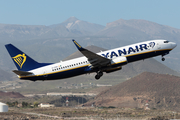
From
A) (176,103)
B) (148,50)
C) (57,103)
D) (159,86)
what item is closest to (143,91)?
(159,86)

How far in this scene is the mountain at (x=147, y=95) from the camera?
172 meters

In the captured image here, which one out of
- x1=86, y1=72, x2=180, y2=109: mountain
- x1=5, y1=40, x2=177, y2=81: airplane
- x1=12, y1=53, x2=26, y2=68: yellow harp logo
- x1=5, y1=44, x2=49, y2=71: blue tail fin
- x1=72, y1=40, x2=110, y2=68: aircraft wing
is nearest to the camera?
x1=72, y1=40, x2=110, y2=68: aircraft wing

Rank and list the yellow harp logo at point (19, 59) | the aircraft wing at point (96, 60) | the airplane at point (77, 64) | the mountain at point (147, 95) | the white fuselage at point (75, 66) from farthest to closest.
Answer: the mountain at point (147, 95), the yellow harp logo at point (19, 59), the white fuselage at point (75, 66), the airplane at point (77, 64), the aircraft wing at point (96, 60)

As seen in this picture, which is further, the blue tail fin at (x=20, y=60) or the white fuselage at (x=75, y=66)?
the blue tail fin at (x=20, y=60)

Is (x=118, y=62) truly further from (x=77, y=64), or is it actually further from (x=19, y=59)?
(x=19, y=59)

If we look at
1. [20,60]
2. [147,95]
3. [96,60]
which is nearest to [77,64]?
[96,60]

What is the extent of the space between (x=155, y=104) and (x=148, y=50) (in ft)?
353

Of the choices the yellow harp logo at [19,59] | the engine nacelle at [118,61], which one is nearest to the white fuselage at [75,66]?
the engine nacelle at [118,61]

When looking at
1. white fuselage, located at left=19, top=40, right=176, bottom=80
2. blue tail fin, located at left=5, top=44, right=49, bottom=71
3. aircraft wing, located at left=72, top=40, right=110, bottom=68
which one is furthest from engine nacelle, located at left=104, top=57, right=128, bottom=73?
blue tail fin, located at left=5, top=44, right=49, bottom=71

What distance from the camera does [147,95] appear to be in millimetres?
180625

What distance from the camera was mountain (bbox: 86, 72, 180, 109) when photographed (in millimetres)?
171625

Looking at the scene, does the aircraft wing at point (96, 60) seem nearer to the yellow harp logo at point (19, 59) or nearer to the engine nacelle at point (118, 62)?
the engine nacelle at point (118, 62)

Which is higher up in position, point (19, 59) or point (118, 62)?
point (19, 59)

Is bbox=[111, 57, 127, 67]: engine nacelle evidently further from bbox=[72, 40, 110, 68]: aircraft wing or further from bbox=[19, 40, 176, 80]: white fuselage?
bbox=[72, 40, 110, 68]: aircraft wing
